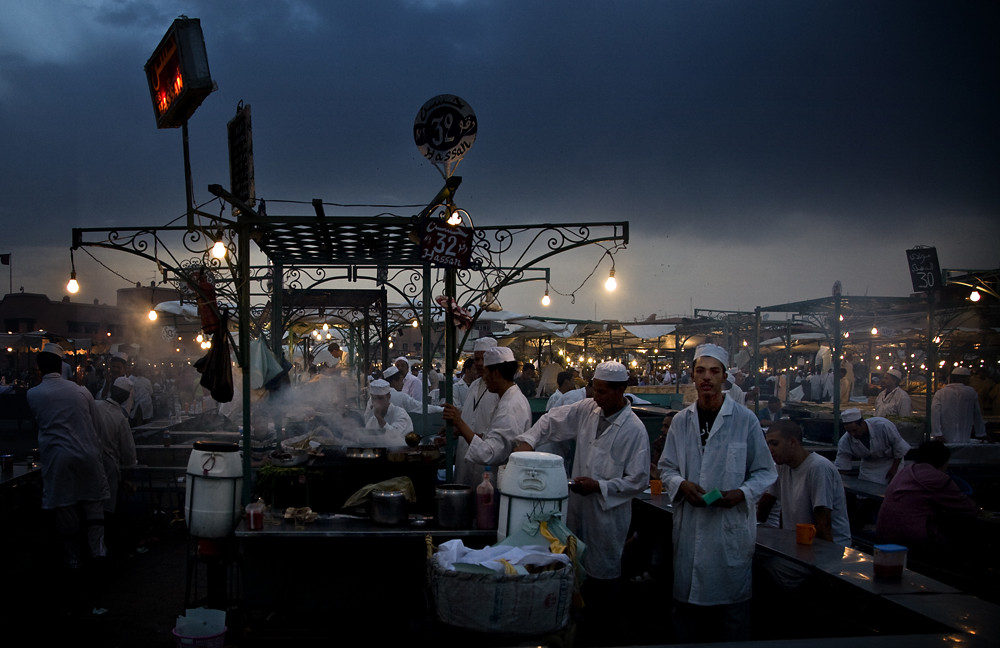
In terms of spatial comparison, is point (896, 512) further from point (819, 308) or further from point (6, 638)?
point (6, 638)

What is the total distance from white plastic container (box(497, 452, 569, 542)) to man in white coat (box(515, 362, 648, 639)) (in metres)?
0.68

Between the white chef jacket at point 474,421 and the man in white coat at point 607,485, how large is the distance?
104cm

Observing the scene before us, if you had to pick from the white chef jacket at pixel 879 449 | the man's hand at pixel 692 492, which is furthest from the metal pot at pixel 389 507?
the white chef jacket at pixel 879 449

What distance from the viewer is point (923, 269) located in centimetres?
1374

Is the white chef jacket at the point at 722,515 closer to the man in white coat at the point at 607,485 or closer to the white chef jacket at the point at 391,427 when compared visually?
the man in white coat at the point at 607,485

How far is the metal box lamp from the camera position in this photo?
500 centimetres

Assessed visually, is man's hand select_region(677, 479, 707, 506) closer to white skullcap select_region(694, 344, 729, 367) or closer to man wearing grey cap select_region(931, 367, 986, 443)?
white skullcap select_region(694, 344, 729, 367)

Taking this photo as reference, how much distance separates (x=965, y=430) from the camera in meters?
11.0

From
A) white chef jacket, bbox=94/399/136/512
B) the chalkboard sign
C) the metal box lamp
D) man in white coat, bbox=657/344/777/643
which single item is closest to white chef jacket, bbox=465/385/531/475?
man in white coat, bbox=657/344/777/643

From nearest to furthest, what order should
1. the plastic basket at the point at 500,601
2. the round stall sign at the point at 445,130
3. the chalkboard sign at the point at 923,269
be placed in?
1. the plastic basket at the point at 500,601
2. the round stall sign at the point at 445,130
3. the chalkboard sign at the point at 923,269

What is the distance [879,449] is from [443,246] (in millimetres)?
5880

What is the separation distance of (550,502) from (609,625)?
150cm

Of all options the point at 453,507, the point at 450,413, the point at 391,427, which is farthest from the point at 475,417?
the point at 391,427

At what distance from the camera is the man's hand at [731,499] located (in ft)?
12.2
